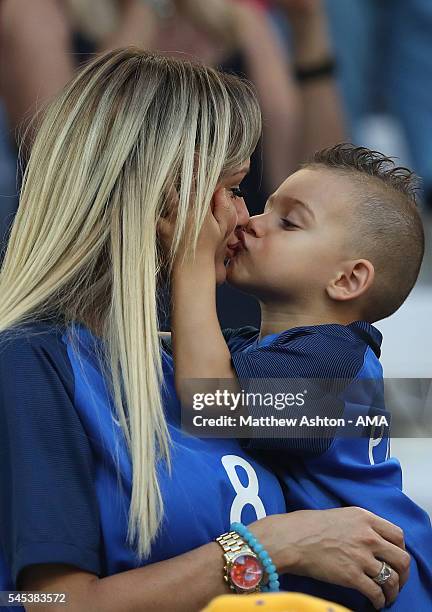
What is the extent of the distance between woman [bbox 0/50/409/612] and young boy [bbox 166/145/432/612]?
64 mm

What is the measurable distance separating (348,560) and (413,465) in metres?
1.20

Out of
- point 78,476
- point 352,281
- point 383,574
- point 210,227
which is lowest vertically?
point 383,574

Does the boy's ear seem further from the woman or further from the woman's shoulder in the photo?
the woman's shoulder

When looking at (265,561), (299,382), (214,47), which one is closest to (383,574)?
(265,561)

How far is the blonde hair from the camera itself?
4.89 feet

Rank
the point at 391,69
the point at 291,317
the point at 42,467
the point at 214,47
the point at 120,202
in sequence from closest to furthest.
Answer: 1. the point at 42,467
2. the point at 120,202
3. the point at 291,317
4. the point at 214,47
5. the point at 391,69

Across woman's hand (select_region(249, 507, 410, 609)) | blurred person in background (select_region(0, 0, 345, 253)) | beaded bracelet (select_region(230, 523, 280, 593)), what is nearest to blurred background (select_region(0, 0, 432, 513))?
blurred person in background (select_region(0, 0, 345, 253))

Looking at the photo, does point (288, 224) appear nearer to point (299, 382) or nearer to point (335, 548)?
point (299, 382)

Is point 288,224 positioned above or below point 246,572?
above

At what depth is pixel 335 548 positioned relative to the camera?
147 centimetres

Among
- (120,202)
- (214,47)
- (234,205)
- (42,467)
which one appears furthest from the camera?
(214,47)

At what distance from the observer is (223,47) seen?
3240 mm

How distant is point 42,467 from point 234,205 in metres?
0.55

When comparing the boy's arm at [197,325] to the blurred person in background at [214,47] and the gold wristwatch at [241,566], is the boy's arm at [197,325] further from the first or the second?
the blurred person in background at [214,47]
